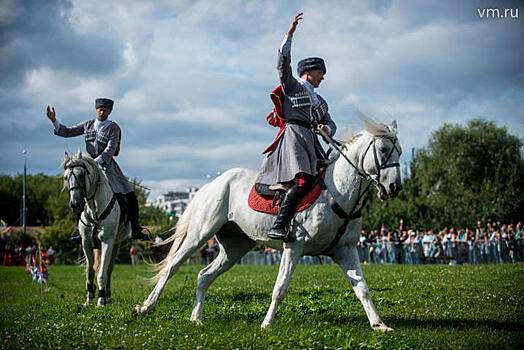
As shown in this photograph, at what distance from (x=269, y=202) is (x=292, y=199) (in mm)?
556

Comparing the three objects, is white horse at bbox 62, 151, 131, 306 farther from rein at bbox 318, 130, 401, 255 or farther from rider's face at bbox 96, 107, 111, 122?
rein at bbox 318, 130, 401, 255

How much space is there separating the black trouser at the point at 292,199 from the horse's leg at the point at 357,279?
904 millimetres

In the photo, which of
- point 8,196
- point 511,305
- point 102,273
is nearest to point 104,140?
point 102,273

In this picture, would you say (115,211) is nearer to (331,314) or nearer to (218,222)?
(218,222)

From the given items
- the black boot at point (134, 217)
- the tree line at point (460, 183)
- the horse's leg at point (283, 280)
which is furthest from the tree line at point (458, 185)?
the horse's leg at point (283, 280)

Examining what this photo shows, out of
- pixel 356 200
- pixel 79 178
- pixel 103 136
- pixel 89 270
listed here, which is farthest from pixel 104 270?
pixel 356 200

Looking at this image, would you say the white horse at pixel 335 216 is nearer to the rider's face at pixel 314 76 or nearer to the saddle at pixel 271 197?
the saddle at pixel 271 197

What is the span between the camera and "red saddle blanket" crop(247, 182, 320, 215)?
22.5 feet

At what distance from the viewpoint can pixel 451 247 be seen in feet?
84.2

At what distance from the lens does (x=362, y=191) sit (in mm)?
6871

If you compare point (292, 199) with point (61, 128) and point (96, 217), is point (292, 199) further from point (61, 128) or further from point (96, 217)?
point (61, 128)

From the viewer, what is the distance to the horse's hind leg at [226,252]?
7879mm

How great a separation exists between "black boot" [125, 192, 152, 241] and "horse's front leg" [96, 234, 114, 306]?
1.08 meters

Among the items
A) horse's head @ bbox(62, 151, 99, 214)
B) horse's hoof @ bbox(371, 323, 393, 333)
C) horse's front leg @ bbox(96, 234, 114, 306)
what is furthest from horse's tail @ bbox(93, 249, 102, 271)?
horse's hoof @ bbox(371, 323, 393, 333)
